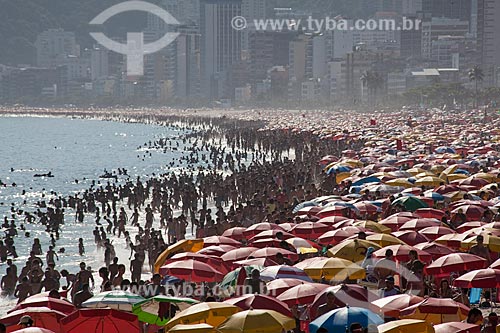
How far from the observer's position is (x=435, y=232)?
19.1 m

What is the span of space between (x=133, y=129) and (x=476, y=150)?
102 m

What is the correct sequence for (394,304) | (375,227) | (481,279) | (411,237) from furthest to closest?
(375,227)
(411,237)
(481,279)
(394,304)

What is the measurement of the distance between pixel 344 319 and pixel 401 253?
5.46m

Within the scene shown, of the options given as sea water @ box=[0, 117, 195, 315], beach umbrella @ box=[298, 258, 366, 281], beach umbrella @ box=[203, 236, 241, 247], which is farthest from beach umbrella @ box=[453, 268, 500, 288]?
sea water @ box=[0, 117, 195, 315]

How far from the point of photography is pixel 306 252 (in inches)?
722

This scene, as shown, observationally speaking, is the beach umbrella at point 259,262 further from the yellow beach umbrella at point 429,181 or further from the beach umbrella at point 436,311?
the yellow beach umbrella at point 429,181

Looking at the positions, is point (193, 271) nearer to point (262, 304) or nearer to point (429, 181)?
point (262, 304)

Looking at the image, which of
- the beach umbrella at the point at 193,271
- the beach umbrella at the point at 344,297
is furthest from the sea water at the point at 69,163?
the beach umbrella at the point at 344,297

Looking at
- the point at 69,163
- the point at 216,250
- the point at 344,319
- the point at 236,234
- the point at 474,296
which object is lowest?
the point at 69,163

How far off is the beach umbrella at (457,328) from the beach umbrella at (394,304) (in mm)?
1374

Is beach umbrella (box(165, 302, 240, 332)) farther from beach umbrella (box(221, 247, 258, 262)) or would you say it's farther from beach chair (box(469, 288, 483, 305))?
beach chair (box(469, 288, 483, 305))

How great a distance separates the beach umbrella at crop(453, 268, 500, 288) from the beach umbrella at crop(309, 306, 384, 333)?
3268mm

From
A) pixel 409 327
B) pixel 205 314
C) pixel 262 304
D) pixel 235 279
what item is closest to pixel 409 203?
pixel 235 279

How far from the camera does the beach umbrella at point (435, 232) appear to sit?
62.5 feet
